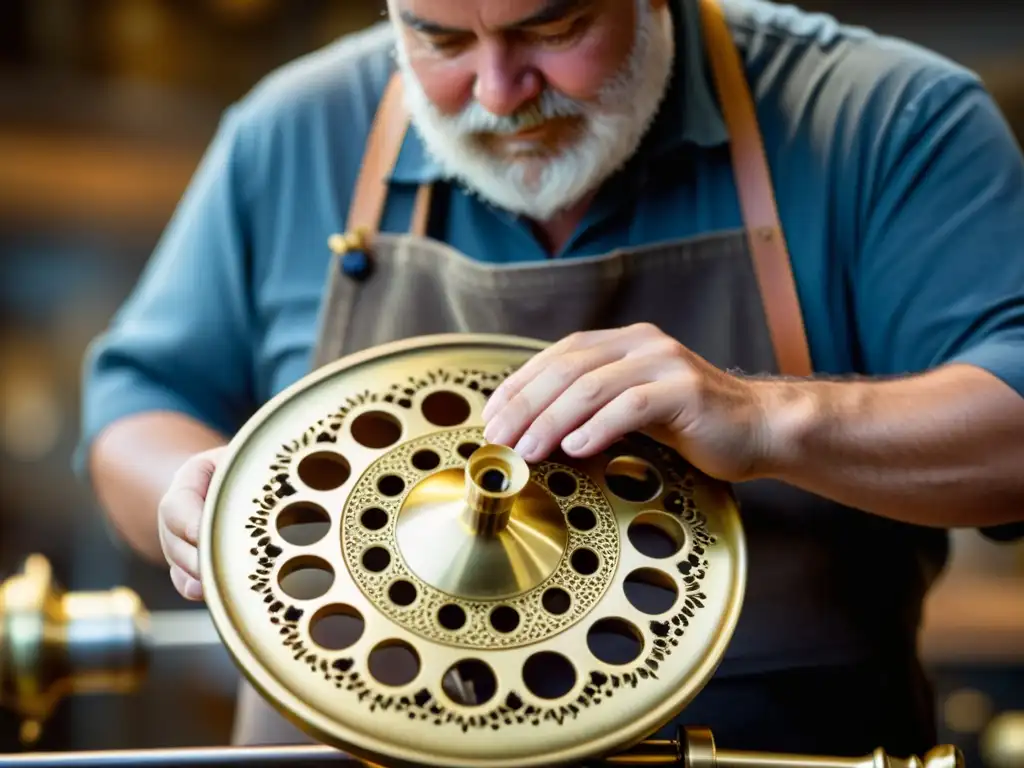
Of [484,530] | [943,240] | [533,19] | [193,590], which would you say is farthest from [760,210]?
[193,590]

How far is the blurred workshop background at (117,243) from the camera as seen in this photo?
132 centimetres

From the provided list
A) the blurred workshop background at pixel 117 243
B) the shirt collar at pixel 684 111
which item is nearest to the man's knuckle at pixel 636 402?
the shirt collar at pixel 684 111

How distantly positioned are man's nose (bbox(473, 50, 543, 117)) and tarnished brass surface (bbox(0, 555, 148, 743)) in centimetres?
43

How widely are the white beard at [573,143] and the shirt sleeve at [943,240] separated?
18cm

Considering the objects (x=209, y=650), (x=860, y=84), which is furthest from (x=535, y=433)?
(x=209, y=650)

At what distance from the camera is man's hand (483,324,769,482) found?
63cm

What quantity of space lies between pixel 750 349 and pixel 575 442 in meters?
0.25

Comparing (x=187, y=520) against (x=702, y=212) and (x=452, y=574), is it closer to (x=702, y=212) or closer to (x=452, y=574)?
(x=452, y=574)

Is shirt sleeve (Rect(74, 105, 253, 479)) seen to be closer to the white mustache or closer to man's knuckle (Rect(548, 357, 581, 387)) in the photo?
the white mustache

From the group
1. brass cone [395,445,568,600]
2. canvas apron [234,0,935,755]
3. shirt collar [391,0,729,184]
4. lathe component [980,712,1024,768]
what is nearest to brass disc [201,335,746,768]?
brass cone [395,445,568,600]

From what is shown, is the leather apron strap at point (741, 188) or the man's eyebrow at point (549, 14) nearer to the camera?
the man's eyebrow at point (549, 14)

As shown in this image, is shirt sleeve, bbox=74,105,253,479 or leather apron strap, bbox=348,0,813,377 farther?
shirt sleeve, bbox=74,105,253,479

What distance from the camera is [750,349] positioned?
83 cm

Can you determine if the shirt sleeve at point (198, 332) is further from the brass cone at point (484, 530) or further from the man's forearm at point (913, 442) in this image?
the man's forearm at point (913, 442)
